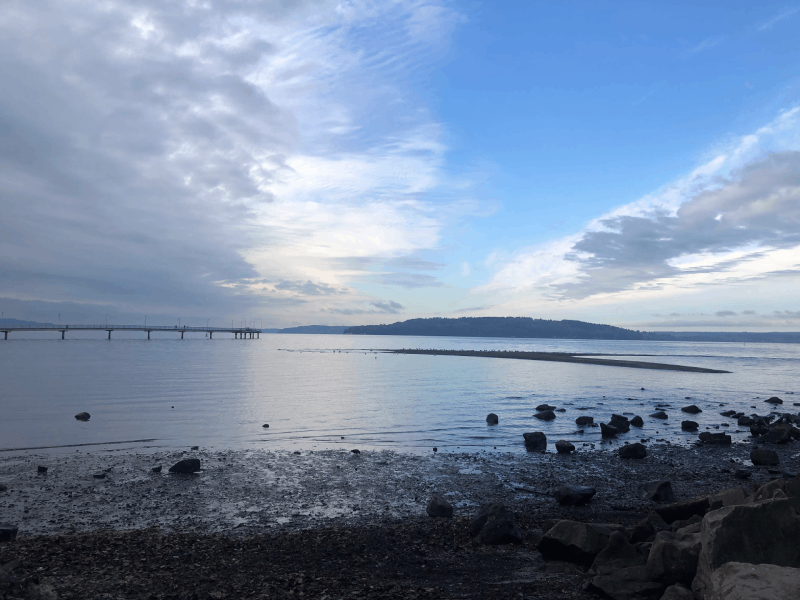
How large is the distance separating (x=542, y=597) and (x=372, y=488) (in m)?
8.82

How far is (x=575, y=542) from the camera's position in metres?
9.64

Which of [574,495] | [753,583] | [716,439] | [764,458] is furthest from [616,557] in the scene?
[716,439]

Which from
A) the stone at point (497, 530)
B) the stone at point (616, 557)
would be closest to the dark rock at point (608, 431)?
the stone at point (497, 530)

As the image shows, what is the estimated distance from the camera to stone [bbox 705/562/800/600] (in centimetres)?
586

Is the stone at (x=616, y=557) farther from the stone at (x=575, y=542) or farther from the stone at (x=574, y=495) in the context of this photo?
the stone at (x=574, y=495)

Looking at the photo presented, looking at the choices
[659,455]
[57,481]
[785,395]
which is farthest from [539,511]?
[785,395]

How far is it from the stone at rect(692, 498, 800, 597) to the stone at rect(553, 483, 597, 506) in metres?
7.01

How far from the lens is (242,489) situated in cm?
1595

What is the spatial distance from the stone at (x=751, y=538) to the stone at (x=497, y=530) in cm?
420

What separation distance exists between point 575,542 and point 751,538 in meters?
3.24

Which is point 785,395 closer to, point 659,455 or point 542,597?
point 659,455

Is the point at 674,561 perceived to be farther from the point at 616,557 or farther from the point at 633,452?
the point at 633,452

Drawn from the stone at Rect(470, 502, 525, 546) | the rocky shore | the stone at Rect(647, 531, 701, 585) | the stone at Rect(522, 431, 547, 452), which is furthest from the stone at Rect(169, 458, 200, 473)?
the stone at Rect(647, 531, 701, 585)

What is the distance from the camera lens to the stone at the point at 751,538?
23.2ft
